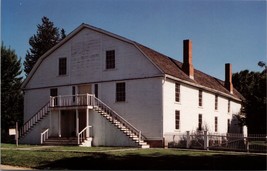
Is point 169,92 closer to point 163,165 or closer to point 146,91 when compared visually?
point 146,91

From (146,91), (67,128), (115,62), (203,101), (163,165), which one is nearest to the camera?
(163,165)

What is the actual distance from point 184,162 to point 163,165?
117cm

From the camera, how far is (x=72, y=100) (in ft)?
101

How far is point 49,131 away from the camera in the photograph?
98.0 ft

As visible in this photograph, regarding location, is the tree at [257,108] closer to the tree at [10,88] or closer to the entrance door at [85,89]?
the entrance door at [85,89]

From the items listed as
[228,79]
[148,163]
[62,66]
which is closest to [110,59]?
[62,66]

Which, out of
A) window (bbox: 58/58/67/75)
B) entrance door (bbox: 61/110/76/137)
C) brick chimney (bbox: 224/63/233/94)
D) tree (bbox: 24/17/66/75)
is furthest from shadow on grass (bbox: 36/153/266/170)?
tree (bbox: 24/17/66/75)

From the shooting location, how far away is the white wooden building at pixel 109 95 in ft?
88.8

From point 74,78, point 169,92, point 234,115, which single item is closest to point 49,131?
point 74,78

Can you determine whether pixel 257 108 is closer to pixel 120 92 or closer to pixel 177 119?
pixel 177 119

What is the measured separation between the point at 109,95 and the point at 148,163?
13847 millimetres

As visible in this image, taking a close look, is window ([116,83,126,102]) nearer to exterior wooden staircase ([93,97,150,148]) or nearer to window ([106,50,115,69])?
exterior wooden staircase ([93,97,150,148])

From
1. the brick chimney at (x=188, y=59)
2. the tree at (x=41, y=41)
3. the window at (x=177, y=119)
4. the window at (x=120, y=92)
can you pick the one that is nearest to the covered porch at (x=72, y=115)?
the window at (x=120, y=92)

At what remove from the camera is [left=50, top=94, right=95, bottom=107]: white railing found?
28.9 metres
